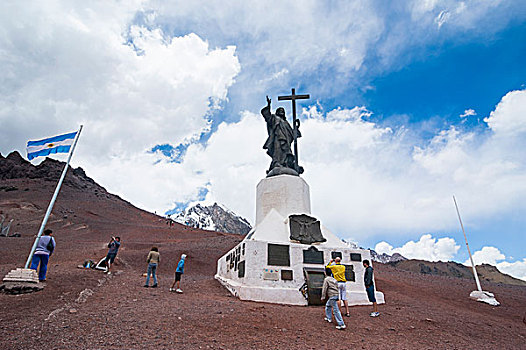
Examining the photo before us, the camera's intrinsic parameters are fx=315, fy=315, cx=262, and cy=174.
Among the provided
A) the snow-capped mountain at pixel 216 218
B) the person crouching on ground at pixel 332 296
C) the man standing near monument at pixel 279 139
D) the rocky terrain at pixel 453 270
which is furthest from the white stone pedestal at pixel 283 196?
the snow-capped mountain at pixel 216 218

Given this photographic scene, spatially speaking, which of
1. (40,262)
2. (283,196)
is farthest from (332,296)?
(40,262)

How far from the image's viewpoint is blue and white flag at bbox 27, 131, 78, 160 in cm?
1038

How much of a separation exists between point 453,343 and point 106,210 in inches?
2292

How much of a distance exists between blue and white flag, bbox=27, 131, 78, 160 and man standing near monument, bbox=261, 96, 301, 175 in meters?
7.98

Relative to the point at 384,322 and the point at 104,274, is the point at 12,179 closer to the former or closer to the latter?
the point at 104,274

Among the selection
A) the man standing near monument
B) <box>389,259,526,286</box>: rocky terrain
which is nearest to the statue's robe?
the man standing near monument

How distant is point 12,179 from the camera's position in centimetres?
6531

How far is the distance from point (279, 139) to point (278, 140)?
70mm

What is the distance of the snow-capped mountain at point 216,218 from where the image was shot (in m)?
99.9

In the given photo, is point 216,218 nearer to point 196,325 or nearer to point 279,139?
point 279,139

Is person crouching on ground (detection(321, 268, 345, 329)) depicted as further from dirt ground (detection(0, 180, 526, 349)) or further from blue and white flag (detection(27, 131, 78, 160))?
blue and white flag (detection(27, 131, 78, 160))

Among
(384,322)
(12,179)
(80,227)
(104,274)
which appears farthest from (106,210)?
(384,322)

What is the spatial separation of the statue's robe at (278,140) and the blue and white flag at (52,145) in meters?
8.10

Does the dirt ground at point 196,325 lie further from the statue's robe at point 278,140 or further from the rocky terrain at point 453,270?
the rocky terrain at point 453,270
